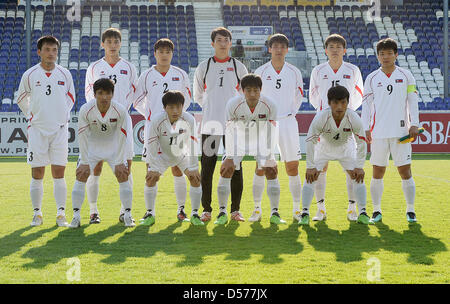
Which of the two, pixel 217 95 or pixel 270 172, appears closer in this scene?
pixel 270 172

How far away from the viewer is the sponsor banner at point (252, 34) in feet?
87.6

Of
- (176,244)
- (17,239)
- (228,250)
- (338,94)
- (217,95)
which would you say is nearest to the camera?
(228,250)

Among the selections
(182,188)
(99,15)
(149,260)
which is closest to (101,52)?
(99,15)

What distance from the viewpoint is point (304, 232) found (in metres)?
5.69

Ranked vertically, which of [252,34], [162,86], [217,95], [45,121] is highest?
[252,34]

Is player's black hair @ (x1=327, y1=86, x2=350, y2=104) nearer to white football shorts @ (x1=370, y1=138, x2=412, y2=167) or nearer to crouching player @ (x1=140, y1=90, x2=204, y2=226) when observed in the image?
white football shorts @ (x1=370, y1=138, x2=412, y2=167)

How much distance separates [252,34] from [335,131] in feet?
70.2

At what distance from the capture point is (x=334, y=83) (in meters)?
6.57

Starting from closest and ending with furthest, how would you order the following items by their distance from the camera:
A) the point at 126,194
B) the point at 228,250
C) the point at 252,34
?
1. the point at 228,250
2. the point at 126,194
3. the point at 252,34

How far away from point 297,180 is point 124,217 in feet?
6.20

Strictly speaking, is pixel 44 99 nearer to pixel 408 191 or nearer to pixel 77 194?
pixel 77 194

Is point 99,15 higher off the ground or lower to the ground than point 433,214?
higher

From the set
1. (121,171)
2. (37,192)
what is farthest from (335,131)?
(37,192)

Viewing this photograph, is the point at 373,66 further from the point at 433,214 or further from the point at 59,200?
the point at 59,200
